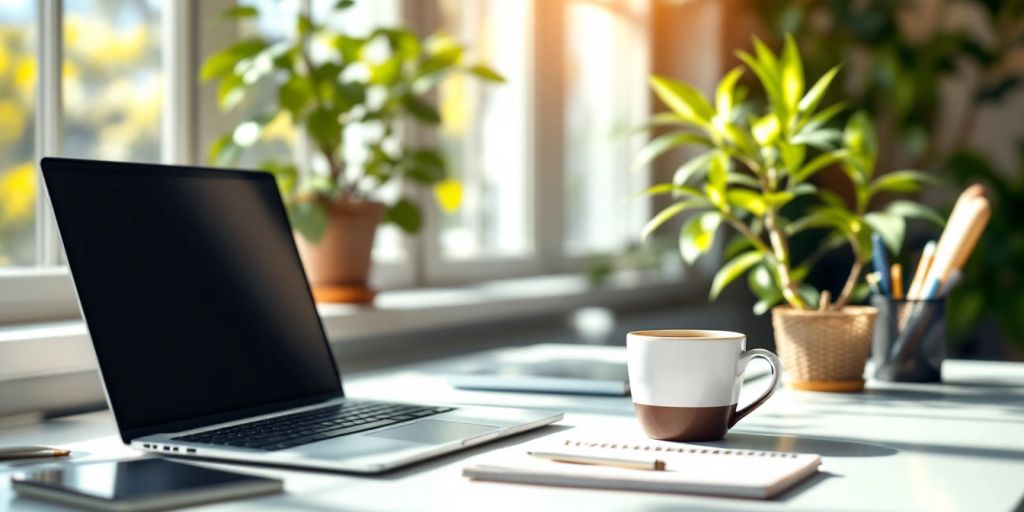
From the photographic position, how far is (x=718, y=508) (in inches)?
28.8

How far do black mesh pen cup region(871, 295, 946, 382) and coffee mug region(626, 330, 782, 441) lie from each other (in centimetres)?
44

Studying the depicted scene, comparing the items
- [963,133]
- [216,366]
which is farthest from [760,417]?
[963,133]

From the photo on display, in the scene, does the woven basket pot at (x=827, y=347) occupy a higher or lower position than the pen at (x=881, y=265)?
lower

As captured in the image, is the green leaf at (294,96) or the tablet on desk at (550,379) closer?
the tablet on desk at (550,379)

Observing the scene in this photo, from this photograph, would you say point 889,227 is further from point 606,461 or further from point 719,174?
point 606,461

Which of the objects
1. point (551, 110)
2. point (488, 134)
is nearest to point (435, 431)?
point (488, 134)

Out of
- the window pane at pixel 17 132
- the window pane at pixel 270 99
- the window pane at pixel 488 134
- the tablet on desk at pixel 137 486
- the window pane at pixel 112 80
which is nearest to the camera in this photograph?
the tablet on desk at pixel 137 486

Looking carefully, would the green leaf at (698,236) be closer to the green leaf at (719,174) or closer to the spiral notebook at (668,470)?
the green leaf at (719,174)

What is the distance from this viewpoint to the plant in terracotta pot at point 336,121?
171 centimetres

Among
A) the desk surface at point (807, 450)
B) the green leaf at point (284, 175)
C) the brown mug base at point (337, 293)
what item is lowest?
the desk surface at point (807, 450)

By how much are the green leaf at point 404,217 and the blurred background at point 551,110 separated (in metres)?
0.25

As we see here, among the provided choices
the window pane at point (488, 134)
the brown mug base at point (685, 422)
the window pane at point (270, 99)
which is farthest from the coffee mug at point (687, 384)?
the window pane at point (488, 134)

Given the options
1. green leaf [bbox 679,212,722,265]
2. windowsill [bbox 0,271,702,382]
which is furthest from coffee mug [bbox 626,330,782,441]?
windowsill [bbox 0,271,702,382]

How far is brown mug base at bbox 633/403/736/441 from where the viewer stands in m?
0.96
